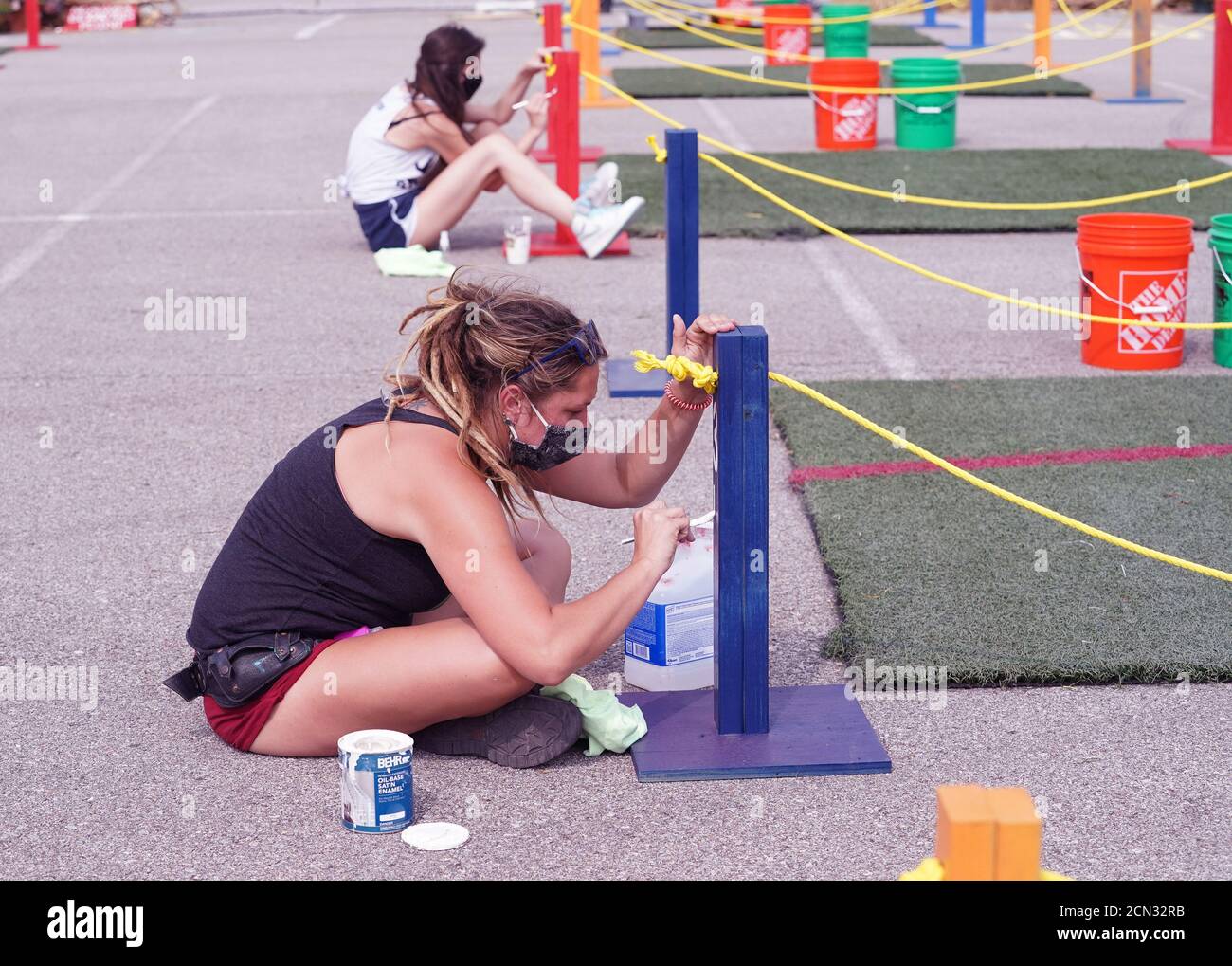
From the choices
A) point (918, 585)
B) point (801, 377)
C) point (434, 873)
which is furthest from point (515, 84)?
point (434, 873)

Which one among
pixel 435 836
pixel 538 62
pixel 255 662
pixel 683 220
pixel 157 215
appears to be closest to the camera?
pixel 435 836

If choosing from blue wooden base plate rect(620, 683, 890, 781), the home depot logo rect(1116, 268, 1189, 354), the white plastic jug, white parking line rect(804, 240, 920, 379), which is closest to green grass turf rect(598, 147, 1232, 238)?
white parking line rect(804, 240, 920, 379)

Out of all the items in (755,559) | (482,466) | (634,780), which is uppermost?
(482,466)

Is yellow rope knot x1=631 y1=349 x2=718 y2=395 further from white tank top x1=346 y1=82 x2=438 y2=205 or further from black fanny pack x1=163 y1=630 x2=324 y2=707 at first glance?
white tank top x1=346 y1=82 x2=438 y2=205

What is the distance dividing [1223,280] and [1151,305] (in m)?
0.30

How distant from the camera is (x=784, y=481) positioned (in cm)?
586

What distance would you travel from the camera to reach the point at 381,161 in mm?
8906

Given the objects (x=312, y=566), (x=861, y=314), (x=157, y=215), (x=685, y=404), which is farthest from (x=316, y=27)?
(x=312, y=566)

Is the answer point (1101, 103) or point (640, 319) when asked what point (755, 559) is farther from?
point (1101, 103)

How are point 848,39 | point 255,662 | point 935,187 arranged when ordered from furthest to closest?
1. point 848,39
2. point 935,187
3. point 255,662

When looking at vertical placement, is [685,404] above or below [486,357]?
below

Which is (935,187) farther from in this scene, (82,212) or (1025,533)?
(1025,533)

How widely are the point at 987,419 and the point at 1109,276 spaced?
110 centimetres

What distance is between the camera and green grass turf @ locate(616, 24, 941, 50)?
20.3m
